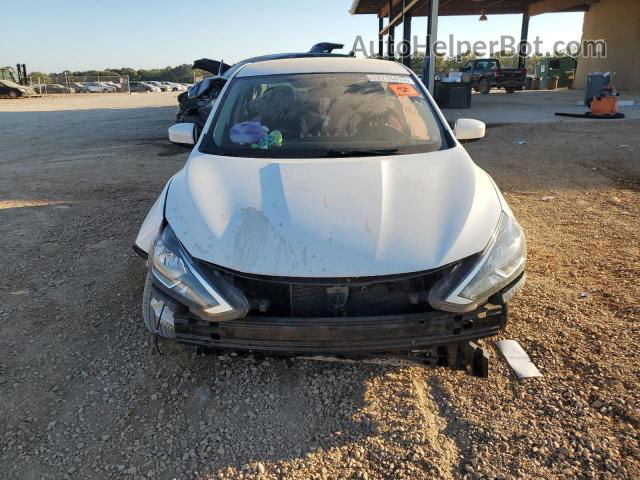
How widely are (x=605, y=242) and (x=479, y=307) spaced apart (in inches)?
111

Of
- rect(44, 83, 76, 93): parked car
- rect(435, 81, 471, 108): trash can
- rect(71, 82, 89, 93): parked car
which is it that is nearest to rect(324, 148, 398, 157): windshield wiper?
rect(435, 81, 471, 108): trash can

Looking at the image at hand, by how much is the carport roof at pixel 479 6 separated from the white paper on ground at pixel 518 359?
2440cm

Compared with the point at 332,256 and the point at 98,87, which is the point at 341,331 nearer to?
the point at 332,256

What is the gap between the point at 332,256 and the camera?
2.05 meters

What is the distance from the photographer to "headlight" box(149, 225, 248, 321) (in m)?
2.04

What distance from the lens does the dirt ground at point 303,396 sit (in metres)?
2.01

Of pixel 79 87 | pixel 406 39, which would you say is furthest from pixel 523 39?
pixel 79 87

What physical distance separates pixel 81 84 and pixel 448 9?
42.5m

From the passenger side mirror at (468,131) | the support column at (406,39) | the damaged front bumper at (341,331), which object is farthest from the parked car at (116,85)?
the damaged front bumper at (341,331)

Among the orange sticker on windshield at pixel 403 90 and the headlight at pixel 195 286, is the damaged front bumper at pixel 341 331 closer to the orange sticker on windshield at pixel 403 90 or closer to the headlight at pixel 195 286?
the headlight at pixel 195 286

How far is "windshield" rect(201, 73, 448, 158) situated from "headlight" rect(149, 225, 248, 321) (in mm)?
967

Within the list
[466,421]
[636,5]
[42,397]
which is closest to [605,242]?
[466,421]

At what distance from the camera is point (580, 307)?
3.13 meters

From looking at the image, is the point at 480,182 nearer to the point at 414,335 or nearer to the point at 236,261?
the point at 414,335
